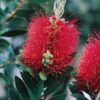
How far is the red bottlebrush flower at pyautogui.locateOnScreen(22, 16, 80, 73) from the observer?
5.00ft

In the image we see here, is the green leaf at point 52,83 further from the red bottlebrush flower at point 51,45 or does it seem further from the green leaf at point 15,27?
the green leaf at point 15,27

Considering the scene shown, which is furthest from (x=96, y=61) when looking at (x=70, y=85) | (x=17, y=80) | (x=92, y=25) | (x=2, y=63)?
(x=92, y=25)

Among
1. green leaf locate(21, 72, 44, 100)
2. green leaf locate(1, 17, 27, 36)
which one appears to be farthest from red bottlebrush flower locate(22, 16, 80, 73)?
green leaf locate(1, 17, 27, 36)

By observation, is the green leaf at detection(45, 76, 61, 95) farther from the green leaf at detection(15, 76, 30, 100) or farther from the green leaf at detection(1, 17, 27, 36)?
the green leaf at detection(1, 17, 27, 36)

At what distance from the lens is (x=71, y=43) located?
156 cm

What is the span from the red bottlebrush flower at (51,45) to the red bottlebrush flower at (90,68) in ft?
0.13

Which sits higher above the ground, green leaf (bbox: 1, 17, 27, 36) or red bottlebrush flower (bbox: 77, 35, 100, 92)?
green leaf (bbox: 1, 17, 27, 36)

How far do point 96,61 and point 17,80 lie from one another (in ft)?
0.81

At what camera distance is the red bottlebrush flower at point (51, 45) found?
1.53 metres

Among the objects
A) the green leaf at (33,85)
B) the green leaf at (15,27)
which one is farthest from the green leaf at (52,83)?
the green leaf at (15,27)

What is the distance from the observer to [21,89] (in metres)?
1.62

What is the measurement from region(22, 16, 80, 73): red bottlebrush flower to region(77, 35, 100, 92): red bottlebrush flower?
39 millimetres

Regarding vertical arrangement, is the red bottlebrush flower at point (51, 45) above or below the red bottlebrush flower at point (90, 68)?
above

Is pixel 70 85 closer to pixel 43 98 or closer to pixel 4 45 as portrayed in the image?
pixel 43 98
